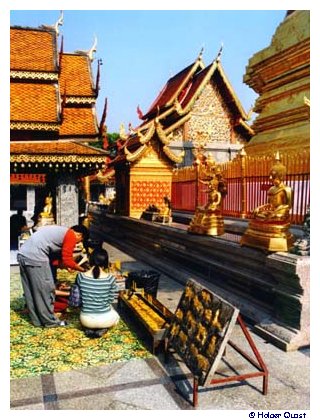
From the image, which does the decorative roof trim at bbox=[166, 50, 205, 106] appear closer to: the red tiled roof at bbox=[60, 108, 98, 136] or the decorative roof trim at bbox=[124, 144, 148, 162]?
the red tiled roof at bbox=[60, 108, 98, 136]

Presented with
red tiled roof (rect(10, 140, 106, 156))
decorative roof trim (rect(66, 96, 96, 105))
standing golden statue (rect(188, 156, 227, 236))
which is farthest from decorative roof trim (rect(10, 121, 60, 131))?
standing golden statue (rect(188, 156, 227, 236))

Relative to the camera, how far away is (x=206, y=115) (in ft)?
63.8

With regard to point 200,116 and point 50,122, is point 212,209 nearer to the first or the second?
point 50,122

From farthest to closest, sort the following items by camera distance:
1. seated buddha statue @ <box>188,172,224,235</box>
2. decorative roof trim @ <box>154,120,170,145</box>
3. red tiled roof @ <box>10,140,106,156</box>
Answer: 1. decorative roof trim @ <box>154,120,170,145</box>
2. red tiled roof @ <box>10,140,106,156</box>
3. seated buddha statue @ <box>188,172,224,235</box>

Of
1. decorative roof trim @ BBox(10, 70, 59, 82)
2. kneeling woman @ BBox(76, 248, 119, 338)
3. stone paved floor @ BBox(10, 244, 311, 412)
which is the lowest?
stone paved floor @ BBox(10, 244, 311, 412)

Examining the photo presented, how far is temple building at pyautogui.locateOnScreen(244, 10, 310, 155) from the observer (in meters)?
8.32

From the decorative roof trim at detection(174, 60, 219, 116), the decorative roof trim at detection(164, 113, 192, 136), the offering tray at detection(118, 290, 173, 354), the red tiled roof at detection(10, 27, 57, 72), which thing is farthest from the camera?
the decorative roof trim at detection(174, 60, 219, 116)

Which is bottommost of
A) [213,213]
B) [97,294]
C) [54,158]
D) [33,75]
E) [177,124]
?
[97,294]

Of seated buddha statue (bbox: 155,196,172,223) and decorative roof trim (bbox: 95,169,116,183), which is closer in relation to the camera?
seated buddha statue (bbox: 155,196,172,223)

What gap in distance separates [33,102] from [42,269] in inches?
333

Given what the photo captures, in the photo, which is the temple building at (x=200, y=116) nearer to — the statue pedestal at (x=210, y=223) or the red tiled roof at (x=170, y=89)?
the red tiled roof at (x=170, y=89)

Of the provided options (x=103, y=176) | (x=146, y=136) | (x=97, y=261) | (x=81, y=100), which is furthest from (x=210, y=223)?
(x=103, y=176)

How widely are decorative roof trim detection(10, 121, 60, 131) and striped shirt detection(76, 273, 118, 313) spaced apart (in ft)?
26.2

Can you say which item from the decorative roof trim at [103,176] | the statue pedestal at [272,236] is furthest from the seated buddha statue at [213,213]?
the decorative roof trim at [103,176]
